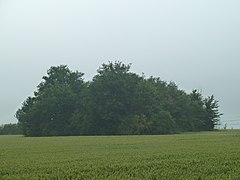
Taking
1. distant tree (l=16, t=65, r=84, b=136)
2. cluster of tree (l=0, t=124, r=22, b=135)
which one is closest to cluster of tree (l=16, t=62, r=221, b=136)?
distant tree (l=16, t=65, r=84, b=136)

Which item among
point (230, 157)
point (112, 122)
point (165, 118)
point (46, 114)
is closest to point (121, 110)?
point (112, 122)

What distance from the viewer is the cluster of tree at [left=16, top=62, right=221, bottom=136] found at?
247ft

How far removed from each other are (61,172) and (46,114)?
70823 millimetres

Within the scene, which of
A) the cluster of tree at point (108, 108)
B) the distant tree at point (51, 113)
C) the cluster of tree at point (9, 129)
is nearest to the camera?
the cluster of tree at point (108, 108)

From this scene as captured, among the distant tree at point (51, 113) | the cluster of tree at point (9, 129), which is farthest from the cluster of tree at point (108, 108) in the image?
the cluster of tree at point (9, 129)

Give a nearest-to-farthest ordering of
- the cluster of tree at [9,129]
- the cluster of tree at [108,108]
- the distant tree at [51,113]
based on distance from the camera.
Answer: the cluster of tree at [108,108] < the distant tree at [51,113] < the cluster of tree at [9,129]

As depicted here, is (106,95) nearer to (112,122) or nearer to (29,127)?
(112,122)

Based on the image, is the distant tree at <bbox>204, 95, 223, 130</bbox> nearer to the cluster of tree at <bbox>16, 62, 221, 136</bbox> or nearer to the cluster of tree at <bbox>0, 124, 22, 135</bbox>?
the cluster of tree at <bbox>16, 62, 221, 136</bbox>

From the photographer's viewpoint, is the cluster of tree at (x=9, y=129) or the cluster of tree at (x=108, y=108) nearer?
the cluster of tree at (x=108, y=108)

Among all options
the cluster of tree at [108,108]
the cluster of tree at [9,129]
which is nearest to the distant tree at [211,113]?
the cluster of tree at [108,108]

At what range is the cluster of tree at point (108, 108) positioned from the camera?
7531cm

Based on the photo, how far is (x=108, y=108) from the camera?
A: 250 feet

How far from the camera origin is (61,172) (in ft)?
42.4

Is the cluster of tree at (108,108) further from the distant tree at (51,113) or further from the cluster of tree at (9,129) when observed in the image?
the cluster of tree at (9,129)
